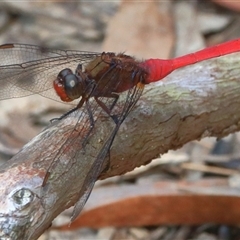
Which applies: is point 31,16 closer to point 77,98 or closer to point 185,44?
point 185,44

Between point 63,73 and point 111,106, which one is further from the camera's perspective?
point 63,73

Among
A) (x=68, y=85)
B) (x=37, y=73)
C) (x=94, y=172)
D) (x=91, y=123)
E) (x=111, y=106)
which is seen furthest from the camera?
(x=37, y=73)

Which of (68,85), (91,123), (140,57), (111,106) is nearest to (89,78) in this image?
(68,85)

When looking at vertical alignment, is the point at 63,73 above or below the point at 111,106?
above

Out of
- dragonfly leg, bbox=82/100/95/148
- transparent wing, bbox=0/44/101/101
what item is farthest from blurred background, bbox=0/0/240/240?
dragonfly leg, bbox=82/100/95/148

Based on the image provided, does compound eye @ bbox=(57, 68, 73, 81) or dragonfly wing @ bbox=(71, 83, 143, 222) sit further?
compound eye @ bbox=(57, 68, 73, 81)

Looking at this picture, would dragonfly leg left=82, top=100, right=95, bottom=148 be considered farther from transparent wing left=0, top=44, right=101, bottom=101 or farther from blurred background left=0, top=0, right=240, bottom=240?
blurred background left=0, top=0, right=240, bottom=240

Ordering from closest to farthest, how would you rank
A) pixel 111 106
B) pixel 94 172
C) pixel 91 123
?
pixel 94 172, pixel 91 123, pixel 111 106

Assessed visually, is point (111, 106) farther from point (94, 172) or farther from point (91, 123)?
point (94, 172)
